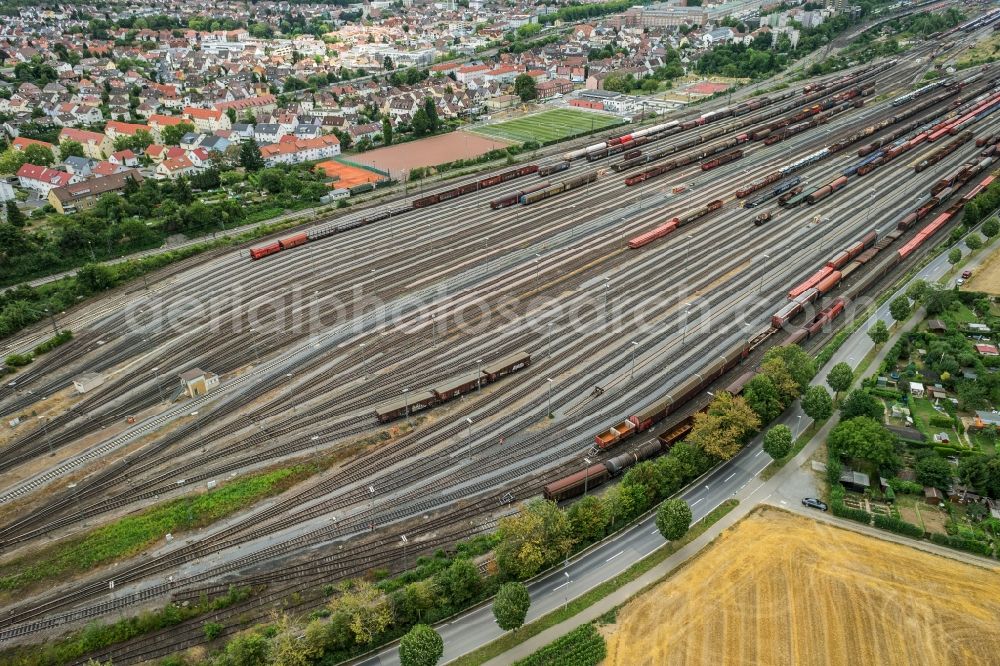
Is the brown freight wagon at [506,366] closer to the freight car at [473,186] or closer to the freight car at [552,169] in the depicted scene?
the freight car at [473,186]

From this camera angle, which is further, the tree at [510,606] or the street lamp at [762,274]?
the street lamp at [762,274]

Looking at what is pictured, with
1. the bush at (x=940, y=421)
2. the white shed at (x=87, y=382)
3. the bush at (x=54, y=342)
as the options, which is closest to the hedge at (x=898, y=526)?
the bush at (x=940, y=421)

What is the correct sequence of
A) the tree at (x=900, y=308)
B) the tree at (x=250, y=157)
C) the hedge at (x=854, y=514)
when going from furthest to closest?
the tree at (x=250, y=157), the tree at (x=900, y=308), the hedge at (x=854, y=514)

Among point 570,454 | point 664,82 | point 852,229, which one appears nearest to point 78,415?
point 570,454

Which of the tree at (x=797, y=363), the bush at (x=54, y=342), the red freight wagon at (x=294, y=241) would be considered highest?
the red freight wagon at (x=294, y=241)

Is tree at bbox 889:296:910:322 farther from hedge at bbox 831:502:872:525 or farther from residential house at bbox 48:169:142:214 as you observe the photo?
residential house at bbox 48:169:142:214

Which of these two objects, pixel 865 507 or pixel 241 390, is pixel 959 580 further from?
pixel 241 390
